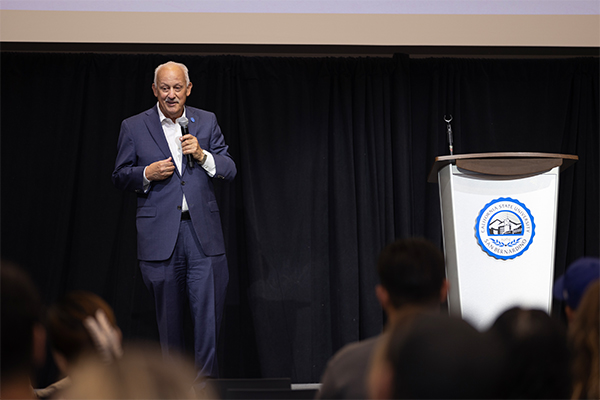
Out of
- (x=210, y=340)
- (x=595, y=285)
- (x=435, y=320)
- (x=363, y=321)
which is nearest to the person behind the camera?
(x=435, y=320)

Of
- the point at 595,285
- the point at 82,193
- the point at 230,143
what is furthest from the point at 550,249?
the point at 82,193

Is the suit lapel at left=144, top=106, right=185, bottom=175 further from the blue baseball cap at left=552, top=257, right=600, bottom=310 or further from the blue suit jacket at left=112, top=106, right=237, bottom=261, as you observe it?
the blue baseball cap at left=552, top=257, right=600, bottom=310

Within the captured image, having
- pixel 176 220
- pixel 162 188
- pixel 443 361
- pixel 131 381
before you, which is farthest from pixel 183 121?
pixel 443 361

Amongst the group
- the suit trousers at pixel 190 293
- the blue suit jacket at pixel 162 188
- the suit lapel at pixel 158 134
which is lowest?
the suit trousers at pixel 190 293

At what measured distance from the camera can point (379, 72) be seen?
399cm

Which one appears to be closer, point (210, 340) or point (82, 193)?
point (210, 340)

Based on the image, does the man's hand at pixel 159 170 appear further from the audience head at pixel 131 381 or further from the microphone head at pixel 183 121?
the audience head at pixel 131 381

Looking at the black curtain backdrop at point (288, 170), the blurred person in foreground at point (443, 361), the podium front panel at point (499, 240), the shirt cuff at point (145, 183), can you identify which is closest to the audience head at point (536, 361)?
the blurred person in foreground at point (443, 361)

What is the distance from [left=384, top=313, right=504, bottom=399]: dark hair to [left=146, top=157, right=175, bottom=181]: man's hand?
217 cm

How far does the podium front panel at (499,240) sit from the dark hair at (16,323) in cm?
233

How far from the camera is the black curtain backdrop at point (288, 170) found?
388cm

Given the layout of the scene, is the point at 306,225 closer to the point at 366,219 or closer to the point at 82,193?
the point at 366,219

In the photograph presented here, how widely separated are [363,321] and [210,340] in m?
1.38

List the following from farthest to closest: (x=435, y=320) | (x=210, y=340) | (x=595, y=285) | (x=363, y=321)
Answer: (x=363, y=321) < (x=210, y=340) < (x=595, y=285) < (x=435, y=320)
